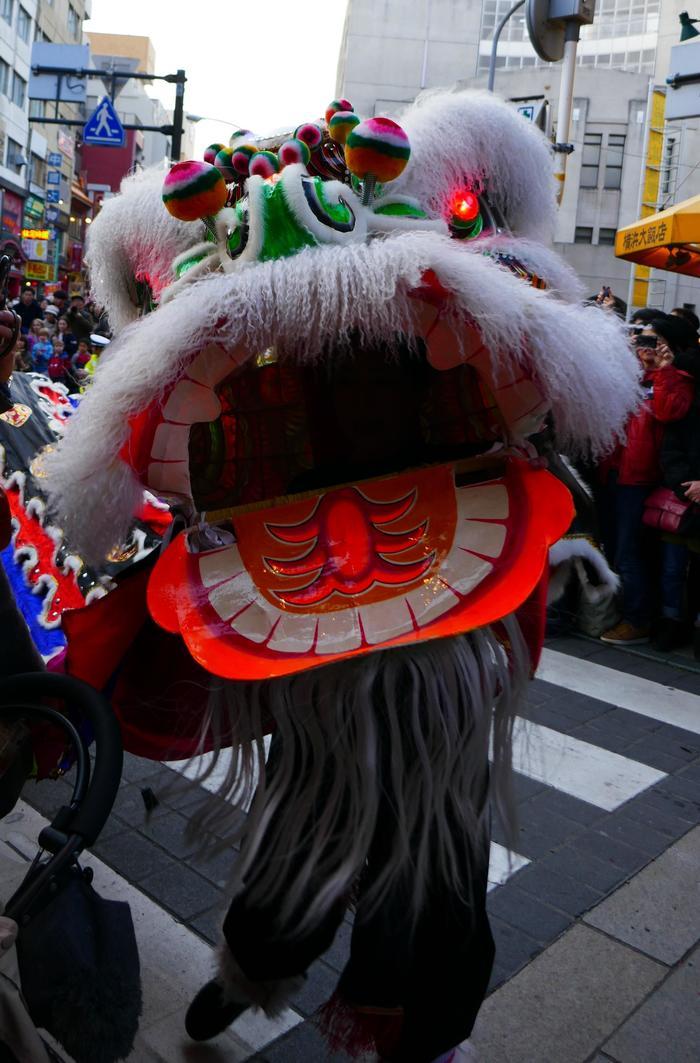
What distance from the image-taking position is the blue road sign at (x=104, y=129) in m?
15.0

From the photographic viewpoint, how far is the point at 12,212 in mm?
33844

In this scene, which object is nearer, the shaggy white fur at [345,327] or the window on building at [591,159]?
the shaggy white fur at [345,327]

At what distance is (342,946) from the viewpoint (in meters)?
2.25

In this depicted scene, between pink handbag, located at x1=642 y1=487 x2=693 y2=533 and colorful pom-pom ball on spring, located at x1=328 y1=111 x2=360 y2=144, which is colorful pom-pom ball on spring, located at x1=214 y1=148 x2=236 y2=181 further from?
pink handbag, located at x1=642 y1=487 x2=693 y2=533

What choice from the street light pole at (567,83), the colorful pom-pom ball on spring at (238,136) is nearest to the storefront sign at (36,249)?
the street light pole at (567,83)

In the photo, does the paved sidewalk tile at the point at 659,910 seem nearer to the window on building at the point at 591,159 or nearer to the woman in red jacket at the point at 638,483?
the woman in red jacket at the point at 638,483

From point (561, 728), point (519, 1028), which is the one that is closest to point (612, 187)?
point (561, 728)

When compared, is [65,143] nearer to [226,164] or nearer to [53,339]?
[53,339]

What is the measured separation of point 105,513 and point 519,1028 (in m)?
1.42

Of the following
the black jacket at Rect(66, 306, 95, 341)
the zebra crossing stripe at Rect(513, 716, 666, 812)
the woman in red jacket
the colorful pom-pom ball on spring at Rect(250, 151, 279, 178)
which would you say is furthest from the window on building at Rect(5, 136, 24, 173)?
the colorful pom-pom ball on spring at Rect(250, 151, 279, 178)

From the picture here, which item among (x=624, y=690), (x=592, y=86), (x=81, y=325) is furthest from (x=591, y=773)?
(x=592, y=86)

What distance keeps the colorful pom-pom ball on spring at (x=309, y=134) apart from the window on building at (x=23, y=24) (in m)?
38.7

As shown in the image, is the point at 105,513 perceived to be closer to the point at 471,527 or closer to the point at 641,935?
the point at 471,527

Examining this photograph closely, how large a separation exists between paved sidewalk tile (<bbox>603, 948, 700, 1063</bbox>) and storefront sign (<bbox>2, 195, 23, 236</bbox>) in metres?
33.8
